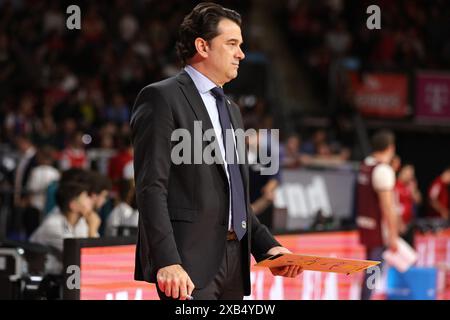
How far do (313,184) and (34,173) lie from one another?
476cm

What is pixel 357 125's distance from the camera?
19.3 metres

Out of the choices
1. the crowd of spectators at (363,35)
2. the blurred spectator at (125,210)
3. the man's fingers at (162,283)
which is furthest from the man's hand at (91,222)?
the crowd of spectators at (363,35)

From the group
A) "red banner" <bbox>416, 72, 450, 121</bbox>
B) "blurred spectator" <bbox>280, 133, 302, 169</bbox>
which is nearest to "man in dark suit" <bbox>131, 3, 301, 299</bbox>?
"blurred spectator" <bbox>280, 133, 302, 169</bbox>

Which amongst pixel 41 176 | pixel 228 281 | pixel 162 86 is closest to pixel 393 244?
pixel 41 176

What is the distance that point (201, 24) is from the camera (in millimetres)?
4488

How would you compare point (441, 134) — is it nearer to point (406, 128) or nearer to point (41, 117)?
point (406, 128)

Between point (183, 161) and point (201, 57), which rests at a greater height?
point (201, 57)

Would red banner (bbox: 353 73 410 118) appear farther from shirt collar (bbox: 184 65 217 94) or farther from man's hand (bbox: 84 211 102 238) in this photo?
shirt collar (bbox: 184 65 217 94)

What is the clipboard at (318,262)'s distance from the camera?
4.43 meters

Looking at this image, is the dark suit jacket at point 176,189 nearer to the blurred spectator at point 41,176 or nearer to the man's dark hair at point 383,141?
the man's dark hair at point 383,141

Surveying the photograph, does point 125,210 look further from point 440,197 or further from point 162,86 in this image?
point 440,197

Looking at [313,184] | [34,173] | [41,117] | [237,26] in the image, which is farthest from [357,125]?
[237,26]
